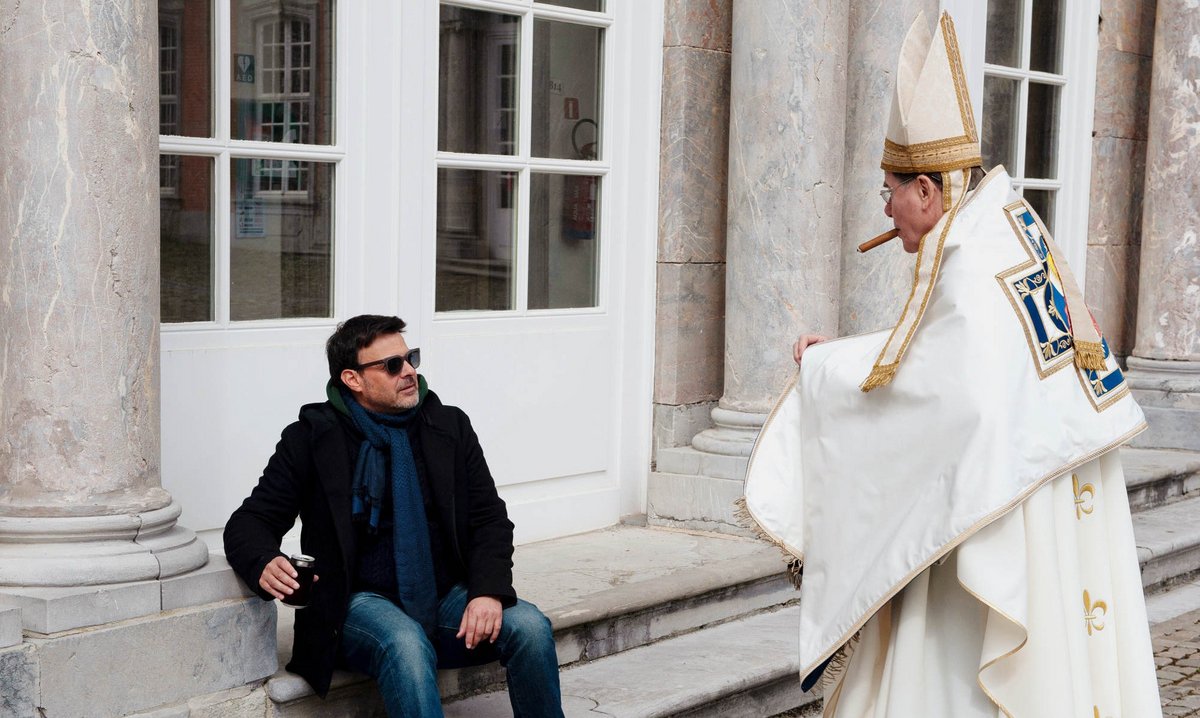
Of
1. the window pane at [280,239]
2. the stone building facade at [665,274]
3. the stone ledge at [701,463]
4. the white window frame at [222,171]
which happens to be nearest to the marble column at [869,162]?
the stone building facade at [665,274]

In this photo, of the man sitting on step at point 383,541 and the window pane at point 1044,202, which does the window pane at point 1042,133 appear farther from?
the man sitting on step at point 383,541

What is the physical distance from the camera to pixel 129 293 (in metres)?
3.46

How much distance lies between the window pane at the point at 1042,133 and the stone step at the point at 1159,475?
Answer: 146 centimetres

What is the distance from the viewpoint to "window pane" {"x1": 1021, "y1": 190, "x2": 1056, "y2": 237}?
8039mm

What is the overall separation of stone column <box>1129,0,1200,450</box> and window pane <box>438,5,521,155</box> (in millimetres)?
4236

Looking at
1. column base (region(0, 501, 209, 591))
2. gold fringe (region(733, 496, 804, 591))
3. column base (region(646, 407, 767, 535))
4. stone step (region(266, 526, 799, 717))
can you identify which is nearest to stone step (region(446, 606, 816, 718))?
stone step (region(266, 526, 799, 717))

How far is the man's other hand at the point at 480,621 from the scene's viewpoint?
139 inches

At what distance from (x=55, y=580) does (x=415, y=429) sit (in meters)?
0.85

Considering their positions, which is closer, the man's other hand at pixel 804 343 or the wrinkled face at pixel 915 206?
the wrinkled face at pixel 915 206

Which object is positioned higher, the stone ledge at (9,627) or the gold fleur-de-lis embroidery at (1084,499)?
the gold fleur-de-lis embroidery at (1084,499)

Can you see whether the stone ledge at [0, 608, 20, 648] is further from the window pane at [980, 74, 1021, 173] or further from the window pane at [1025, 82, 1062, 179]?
the window pane at [1025, 82, 1062, 179]

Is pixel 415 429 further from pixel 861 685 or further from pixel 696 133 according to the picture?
pixel 696 133

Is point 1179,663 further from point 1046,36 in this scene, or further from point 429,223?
point 1046,36

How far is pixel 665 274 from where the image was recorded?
595 cm
